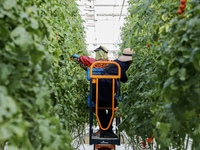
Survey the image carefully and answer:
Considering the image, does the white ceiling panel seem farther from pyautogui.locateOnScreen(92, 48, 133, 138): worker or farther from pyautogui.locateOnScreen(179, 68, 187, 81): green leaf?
pyautogui.locateOnScreen(179, 68, 187, 81): green leaf

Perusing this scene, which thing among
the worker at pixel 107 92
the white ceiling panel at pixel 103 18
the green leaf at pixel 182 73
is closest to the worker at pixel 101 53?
the worker at pixel 107 92

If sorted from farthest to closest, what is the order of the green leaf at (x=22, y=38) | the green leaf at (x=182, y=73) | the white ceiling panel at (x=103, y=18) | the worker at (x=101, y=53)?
the white ceiling panel at (x=103, y=18), the worker at (x=101, y=53), the green leaf at (x=182, y=73), the green leaf at (x=22, y=38)

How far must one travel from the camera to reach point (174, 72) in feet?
5.24

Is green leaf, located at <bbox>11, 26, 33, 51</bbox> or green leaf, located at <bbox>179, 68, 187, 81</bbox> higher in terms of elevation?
green leaf, located at <bbox>11, 26, 33, 51</bbox>

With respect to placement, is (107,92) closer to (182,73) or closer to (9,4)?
(182,73)

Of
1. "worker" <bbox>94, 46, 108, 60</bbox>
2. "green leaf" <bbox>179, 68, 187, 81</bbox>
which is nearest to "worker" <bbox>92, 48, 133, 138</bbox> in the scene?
"worker" <bbox>94, 46, 108, 60</bbox>

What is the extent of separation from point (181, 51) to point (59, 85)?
148 centimetres

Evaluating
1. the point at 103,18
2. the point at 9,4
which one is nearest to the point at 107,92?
the point at 9,4

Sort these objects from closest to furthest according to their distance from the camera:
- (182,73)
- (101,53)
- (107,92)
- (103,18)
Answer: (182,73) < (107,92) < (101,53) < (103,18)

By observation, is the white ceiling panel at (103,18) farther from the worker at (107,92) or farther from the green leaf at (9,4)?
the green leaf at (9,4)

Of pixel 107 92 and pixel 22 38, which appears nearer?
pixel 22 38

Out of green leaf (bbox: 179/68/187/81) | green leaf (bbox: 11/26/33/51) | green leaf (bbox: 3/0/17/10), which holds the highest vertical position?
green leaf (bbox: 3/0/17/10)

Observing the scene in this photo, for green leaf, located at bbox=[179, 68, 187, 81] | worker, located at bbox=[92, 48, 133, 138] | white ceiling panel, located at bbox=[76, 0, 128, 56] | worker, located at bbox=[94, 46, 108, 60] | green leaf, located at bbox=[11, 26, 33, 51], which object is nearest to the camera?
green leaf, located at bbox=[11, 26, 33, 51]

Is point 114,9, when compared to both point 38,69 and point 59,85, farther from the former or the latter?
point 38,69
